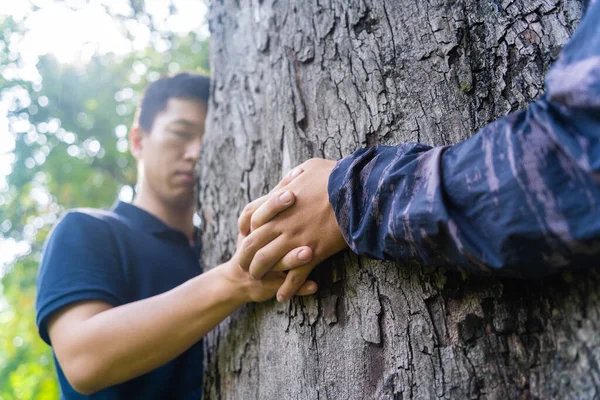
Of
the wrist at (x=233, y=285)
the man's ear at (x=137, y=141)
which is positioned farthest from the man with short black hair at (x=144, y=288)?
the man's ear at (x=137, y=141)

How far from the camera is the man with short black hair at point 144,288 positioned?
4.58 feet

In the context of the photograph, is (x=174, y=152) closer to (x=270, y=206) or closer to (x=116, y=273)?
(x=116, y=273)

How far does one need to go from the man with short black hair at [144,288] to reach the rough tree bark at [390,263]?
16cm

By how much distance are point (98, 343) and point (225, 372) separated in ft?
1.40

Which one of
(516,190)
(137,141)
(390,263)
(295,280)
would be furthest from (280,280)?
(137,141)

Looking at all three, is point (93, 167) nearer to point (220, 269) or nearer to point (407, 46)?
point (220, 269)

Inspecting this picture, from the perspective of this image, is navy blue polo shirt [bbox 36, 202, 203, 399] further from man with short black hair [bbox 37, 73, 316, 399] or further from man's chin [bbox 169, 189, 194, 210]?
man's chin [bbox 169, 189, 194, 210]

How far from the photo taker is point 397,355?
106 centimetres

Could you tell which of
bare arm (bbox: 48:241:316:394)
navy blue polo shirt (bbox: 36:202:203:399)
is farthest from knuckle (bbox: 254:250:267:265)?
navy blue polo shirt (bbox: 36:202:203:399)

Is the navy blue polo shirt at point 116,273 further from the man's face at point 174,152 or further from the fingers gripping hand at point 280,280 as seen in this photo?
the fingers gripping hand at point 280,280

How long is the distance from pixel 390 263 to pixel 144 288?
113cm

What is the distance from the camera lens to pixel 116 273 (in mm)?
1723

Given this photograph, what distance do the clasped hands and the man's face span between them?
120 cm

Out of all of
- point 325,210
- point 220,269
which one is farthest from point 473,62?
point 220,269
